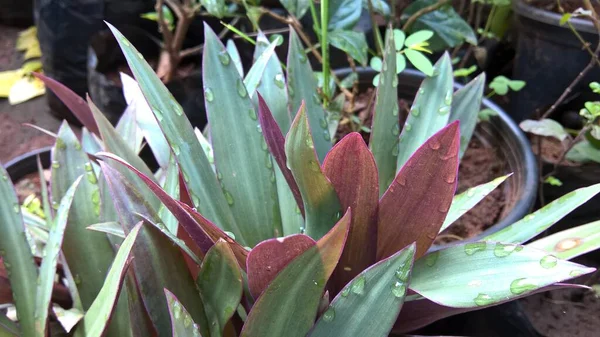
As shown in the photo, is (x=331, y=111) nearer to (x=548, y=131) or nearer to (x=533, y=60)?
(x=548, y=131)

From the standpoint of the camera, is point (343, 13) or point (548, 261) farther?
point (343, 13)

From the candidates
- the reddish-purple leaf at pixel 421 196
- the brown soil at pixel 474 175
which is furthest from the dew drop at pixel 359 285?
the brown soil at pixel 474 175

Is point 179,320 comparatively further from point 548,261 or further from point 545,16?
point 545,16

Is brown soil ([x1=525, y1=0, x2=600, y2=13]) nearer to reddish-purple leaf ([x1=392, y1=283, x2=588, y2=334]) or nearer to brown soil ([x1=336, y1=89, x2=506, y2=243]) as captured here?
brown soil ([x1=336, y1=89, x2=506, y2=243])

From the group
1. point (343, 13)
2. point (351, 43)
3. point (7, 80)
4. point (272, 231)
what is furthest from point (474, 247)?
point (7, 80)

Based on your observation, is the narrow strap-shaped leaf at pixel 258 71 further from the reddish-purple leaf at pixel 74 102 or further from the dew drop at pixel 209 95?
the reddish-purple leaf at pixel 74 102
